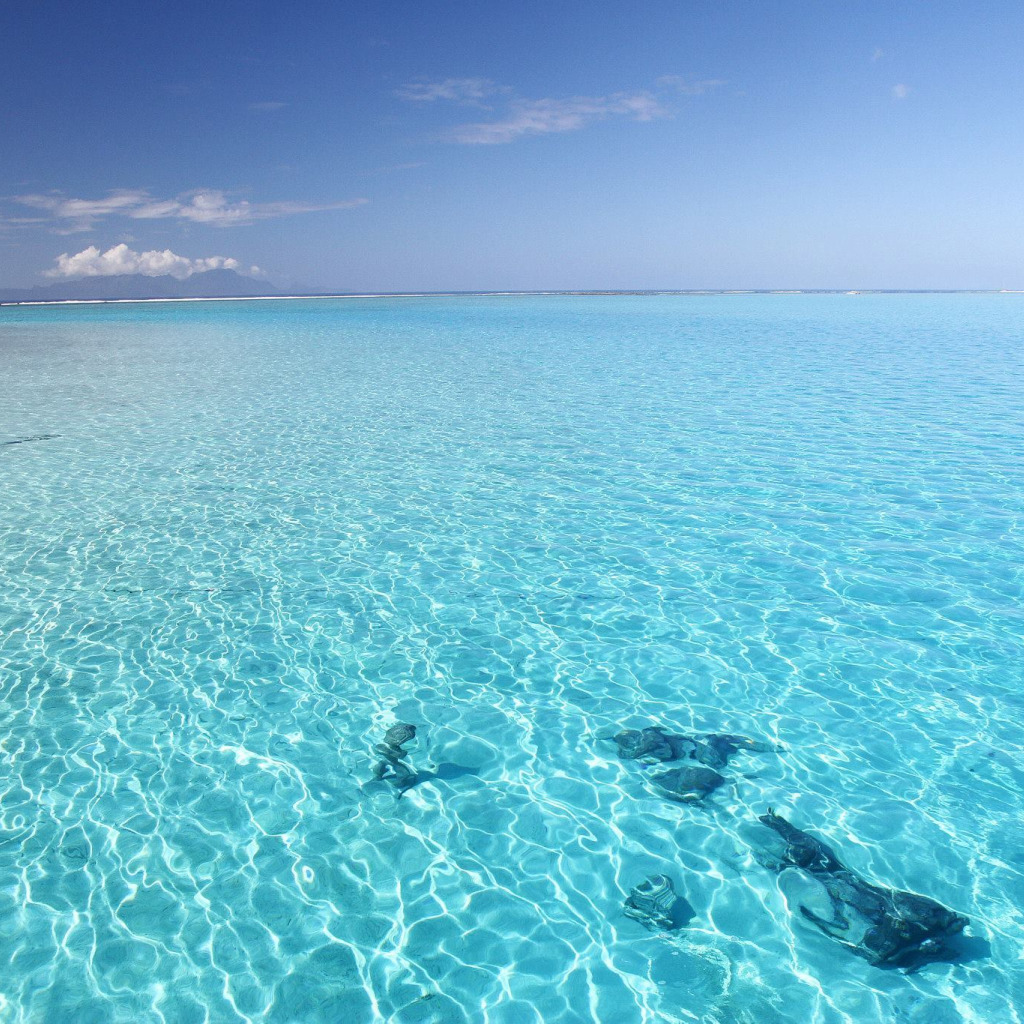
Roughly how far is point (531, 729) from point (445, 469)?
7105 millimetres

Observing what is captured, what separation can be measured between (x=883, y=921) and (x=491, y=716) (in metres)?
2.96

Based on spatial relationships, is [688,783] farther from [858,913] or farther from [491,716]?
[491,716]

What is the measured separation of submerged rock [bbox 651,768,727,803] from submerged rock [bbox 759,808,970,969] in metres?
0.83

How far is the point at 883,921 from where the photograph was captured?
158 inches

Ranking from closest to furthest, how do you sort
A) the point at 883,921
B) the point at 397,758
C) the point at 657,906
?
the point at 883,921 → the point at 657,906 → the point at 397,758

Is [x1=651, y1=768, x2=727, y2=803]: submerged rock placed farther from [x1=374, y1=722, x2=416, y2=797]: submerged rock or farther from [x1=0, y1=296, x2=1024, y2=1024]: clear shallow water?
[x1=374, y1=722, x2=416, y2=797]: submerged rock

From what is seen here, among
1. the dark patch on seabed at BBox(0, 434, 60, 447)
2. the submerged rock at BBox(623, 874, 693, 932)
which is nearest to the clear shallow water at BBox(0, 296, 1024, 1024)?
the submerged rock at BBox(623, 874, 693, 932)

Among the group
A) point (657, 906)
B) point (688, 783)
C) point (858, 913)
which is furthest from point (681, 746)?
point (858, 913)

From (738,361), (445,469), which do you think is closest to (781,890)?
(445,469)

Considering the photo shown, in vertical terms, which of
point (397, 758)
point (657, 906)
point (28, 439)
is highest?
point (28, 439)

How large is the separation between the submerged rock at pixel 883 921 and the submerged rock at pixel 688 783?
0.83 metres

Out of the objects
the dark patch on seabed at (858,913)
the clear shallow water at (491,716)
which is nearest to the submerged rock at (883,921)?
the dark patch on seabed at (858,913)

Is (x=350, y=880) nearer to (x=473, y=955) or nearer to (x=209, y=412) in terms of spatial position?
(x=473, y=955)

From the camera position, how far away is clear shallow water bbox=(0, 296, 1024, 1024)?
386 cm
